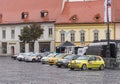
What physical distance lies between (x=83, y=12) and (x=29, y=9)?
15438 mm

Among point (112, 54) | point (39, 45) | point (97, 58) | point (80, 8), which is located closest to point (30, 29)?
point (39, 45)

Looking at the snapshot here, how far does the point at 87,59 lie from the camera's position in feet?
157

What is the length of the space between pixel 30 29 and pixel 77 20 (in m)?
10.4

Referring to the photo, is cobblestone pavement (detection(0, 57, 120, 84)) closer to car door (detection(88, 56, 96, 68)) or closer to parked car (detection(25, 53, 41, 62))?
car door (detection(88, 56, 96, 68))

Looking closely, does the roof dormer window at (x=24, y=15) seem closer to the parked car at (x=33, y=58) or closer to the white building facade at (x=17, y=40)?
the white building facade at (x=17, y=40)

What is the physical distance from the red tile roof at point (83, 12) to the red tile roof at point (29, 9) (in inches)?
103

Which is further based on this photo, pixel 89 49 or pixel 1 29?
pixel 1 29

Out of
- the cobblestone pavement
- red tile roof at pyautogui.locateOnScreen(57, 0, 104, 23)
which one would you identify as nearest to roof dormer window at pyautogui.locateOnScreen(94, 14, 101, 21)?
red tile roof at pyautogui.locateOnScreen(57, 0, 104, 23)

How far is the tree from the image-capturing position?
10294 centimetres

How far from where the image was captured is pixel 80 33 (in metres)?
103

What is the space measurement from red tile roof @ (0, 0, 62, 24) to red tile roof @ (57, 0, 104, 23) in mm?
2610

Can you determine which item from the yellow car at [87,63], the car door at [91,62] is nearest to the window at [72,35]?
the yellow car at [87,63]

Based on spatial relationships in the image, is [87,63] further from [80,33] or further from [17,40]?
[17,40]

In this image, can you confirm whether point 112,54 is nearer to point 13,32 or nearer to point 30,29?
point 30,29
